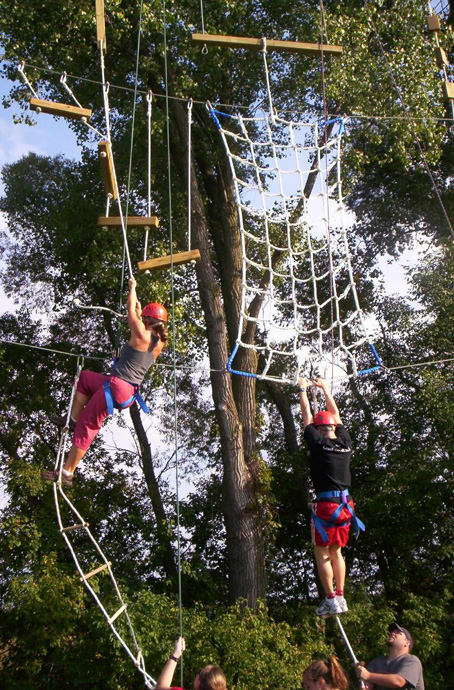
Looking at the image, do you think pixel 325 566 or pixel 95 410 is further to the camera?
pixel 325 566

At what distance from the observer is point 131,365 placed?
4535mm

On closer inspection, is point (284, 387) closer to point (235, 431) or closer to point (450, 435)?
point (450, 435)

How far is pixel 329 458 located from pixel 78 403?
146cm

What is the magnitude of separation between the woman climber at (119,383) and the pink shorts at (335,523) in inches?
47.6

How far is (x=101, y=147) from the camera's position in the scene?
4.61 meters

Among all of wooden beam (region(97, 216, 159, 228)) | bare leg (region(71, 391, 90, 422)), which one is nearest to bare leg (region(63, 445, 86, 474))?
bare leg (region(71, 391, 90, 422))

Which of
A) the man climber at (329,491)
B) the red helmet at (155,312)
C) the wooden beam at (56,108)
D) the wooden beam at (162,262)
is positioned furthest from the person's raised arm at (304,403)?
the wooden beam at (56,108)

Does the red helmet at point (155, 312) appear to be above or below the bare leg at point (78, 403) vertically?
above

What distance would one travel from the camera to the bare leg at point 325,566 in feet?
15.2

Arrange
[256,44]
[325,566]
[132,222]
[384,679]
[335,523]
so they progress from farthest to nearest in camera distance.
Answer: [256,44], [132,222], [325,566], [335,523], [384,679]

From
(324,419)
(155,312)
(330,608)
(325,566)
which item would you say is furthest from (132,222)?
(330,608)

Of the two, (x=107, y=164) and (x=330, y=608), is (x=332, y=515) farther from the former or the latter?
(x=107, y=164)

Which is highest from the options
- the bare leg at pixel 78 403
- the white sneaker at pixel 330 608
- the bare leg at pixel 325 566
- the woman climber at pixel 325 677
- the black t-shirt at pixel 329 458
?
the bare leg at pixel 78 403

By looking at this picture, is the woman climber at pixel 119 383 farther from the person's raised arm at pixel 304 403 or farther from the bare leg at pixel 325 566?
the bare leg at pixel 325 566
